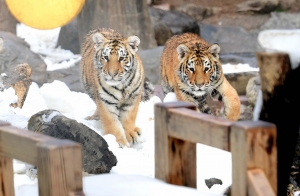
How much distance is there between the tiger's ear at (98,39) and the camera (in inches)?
212

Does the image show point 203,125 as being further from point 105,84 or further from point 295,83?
point 105,84

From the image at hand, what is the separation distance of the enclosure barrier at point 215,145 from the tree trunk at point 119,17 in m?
6.00

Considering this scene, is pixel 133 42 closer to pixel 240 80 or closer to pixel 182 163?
pixel 240 80

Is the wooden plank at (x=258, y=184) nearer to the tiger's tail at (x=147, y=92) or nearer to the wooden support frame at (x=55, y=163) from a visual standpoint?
the wooden support frame at (x=55, y=163)

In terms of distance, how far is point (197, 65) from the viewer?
547cm

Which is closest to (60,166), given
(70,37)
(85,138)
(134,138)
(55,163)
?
(55,163)

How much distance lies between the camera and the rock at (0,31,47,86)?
24.4 feet

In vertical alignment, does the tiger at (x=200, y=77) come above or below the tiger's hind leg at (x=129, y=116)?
above

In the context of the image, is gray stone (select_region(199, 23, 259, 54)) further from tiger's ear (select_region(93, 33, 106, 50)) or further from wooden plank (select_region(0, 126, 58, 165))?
wooden plank (select_region(0, 126, 58, 165))

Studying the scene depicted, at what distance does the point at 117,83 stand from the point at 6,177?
9.67ft

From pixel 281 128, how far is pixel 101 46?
308cm

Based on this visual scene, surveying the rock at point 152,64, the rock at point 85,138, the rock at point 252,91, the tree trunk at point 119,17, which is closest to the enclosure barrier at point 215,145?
the rock at point 85,138

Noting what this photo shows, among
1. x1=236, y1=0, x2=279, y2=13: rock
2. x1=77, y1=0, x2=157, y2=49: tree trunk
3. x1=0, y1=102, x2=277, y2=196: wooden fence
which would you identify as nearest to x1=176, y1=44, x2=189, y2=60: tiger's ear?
x1=77, y1=0, x2=157, y2=49: tree trunk

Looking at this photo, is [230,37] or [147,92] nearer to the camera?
[147,92]
